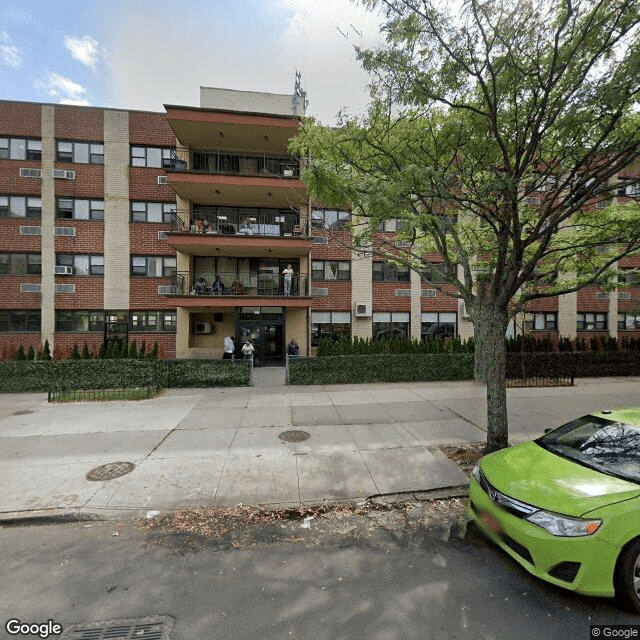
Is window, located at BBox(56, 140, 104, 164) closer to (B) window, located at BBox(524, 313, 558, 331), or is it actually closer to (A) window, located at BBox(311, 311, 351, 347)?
(A) window, located at BBox(311, 311, 351, 347)

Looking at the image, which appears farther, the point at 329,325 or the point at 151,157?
the point at 329,325

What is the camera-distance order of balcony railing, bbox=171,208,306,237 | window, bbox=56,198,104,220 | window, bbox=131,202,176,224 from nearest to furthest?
balcony railing, bbox=171,208,306,237
window, bbox=56,198,104,220
window, bbox=131,202,176,224

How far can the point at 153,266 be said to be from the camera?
17.4 meters

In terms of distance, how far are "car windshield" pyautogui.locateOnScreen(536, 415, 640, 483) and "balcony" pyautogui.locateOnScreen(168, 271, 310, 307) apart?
12098 millimetres

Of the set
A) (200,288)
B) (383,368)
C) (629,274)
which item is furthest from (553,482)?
(629,274)

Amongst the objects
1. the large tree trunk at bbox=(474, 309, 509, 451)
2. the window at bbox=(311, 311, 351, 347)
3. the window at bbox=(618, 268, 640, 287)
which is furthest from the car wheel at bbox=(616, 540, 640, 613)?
the window at bbox=(311, 311, 351, 347)

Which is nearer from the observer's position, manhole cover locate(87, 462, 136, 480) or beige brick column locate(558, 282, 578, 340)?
manhole cover locate(87, 462, 136, 480)

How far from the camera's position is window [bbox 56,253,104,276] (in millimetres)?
16797

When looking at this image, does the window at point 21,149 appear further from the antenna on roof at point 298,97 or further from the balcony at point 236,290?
the antenna on roof at point 298,97

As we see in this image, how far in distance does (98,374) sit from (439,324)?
1675 cm

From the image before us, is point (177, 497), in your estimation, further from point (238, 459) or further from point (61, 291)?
point (61, 291)

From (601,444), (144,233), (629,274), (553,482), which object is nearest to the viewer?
(553,482)

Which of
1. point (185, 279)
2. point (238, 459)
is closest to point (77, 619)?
point (238, 459)

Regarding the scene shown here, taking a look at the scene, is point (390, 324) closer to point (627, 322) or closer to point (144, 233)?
point (144, 233)
